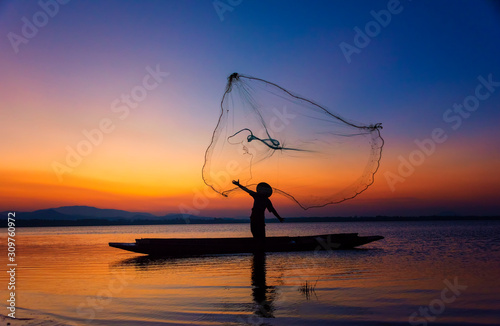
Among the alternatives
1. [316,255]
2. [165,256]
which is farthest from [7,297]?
[316,255]

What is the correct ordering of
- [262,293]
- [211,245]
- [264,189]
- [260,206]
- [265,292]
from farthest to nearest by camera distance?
[211,245] < [260,206] < [264,189] < [265,292] < [262,293]

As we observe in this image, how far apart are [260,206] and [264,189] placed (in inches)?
49.3

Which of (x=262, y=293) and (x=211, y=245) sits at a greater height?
(x=211, y=245)

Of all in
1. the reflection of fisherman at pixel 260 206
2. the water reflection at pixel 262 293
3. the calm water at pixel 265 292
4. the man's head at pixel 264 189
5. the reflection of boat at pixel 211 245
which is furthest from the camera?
the reflection of boat at pixel 211 245

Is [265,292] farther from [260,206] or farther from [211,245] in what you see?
[211,245]

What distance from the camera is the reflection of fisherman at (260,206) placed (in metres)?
19.7

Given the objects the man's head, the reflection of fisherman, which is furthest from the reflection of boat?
the man's head

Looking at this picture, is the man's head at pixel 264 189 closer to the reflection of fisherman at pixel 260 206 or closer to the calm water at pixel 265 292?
the reflection of fisherman at pixel 260 206

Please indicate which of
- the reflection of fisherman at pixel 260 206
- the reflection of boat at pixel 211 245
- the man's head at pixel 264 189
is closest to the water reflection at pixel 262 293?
the reflection of fisherman at pixel 260 206

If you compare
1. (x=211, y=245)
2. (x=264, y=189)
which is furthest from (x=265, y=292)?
(x=211, y=245)

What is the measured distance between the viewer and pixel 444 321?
29.8ft

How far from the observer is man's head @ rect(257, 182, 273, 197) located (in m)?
19.6

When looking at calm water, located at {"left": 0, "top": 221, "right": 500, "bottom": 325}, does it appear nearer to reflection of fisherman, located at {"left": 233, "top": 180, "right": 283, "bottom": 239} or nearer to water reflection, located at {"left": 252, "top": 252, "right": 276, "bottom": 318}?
water reflection, located at {"left": 252, "top": 252, "right": 276, "bottom": 318}

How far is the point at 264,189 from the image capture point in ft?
64.8
